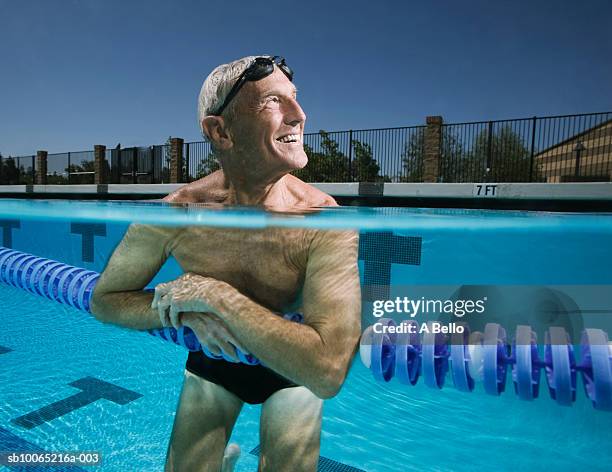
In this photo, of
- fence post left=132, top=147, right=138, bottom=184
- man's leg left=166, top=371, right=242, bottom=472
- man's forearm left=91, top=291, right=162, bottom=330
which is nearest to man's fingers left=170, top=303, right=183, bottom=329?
man's forearm left=91, top=291, right=162, bottom=330

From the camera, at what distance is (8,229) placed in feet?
29.3

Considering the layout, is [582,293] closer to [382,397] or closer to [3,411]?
[382,397]

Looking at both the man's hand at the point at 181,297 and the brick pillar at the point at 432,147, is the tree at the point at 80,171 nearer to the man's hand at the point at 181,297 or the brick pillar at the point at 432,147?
the brick pillar at the point at 432,147

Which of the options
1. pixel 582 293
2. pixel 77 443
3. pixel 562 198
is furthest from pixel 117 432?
pixel 562 198

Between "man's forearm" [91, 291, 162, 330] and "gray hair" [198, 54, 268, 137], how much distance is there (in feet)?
2.63

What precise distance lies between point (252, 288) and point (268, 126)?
665 mm

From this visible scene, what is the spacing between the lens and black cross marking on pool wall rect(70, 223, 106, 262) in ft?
23.2

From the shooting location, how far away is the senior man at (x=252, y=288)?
156cm

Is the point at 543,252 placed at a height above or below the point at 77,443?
above

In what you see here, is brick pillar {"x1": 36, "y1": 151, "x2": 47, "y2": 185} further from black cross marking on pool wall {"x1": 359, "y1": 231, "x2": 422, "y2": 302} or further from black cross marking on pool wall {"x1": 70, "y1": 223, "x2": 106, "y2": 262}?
black cross marking on pool wall {"x1": 359, "y1": 231, "x2": 422, "y2": 302}

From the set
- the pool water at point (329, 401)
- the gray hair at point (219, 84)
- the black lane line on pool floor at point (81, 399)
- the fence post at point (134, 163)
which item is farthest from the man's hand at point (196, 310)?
the fence post at point (134, 163)

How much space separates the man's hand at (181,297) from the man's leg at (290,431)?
62cm

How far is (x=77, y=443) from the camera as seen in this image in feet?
13.0

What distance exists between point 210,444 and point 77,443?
2.75 metres
